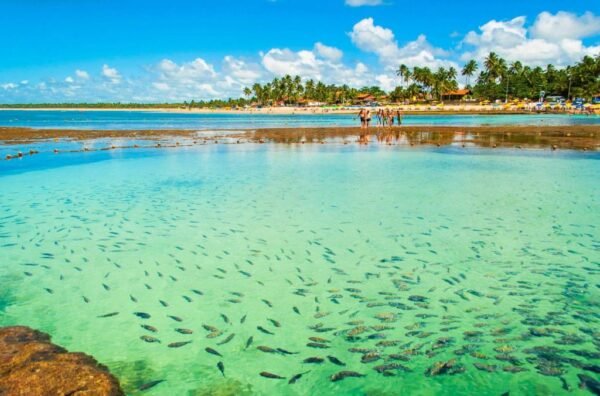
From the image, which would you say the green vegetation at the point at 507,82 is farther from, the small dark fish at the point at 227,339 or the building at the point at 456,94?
the small dark fish at the point at 227,339

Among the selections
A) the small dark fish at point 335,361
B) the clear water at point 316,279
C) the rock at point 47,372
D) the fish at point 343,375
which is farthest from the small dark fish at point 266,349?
the rock at point 47,372

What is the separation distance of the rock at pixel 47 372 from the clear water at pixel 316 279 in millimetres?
407

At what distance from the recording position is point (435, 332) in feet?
22.1

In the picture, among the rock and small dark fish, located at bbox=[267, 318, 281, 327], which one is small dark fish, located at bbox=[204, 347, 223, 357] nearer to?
small dark fish, located at bbox=[267, 318, 281, 327]

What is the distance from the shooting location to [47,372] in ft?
17.4

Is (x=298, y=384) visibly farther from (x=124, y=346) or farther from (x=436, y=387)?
(x=124, y=346)

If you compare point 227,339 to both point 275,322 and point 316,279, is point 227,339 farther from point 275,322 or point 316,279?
point 316,279

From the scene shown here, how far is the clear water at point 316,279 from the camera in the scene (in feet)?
19.7

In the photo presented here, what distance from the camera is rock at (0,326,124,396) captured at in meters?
5.02

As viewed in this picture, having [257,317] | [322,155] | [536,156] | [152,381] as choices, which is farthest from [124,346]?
[536,156]

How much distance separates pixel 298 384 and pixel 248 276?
A: 12.3 ft

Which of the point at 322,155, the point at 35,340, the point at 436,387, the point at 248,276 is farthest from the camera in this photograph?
the point at 322,155

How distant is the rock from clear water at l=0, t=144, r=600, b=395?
0.41 m

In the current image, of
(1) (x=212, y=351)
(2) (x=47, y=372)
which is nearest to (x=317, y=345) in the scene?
(1) (x=212, y=351)
